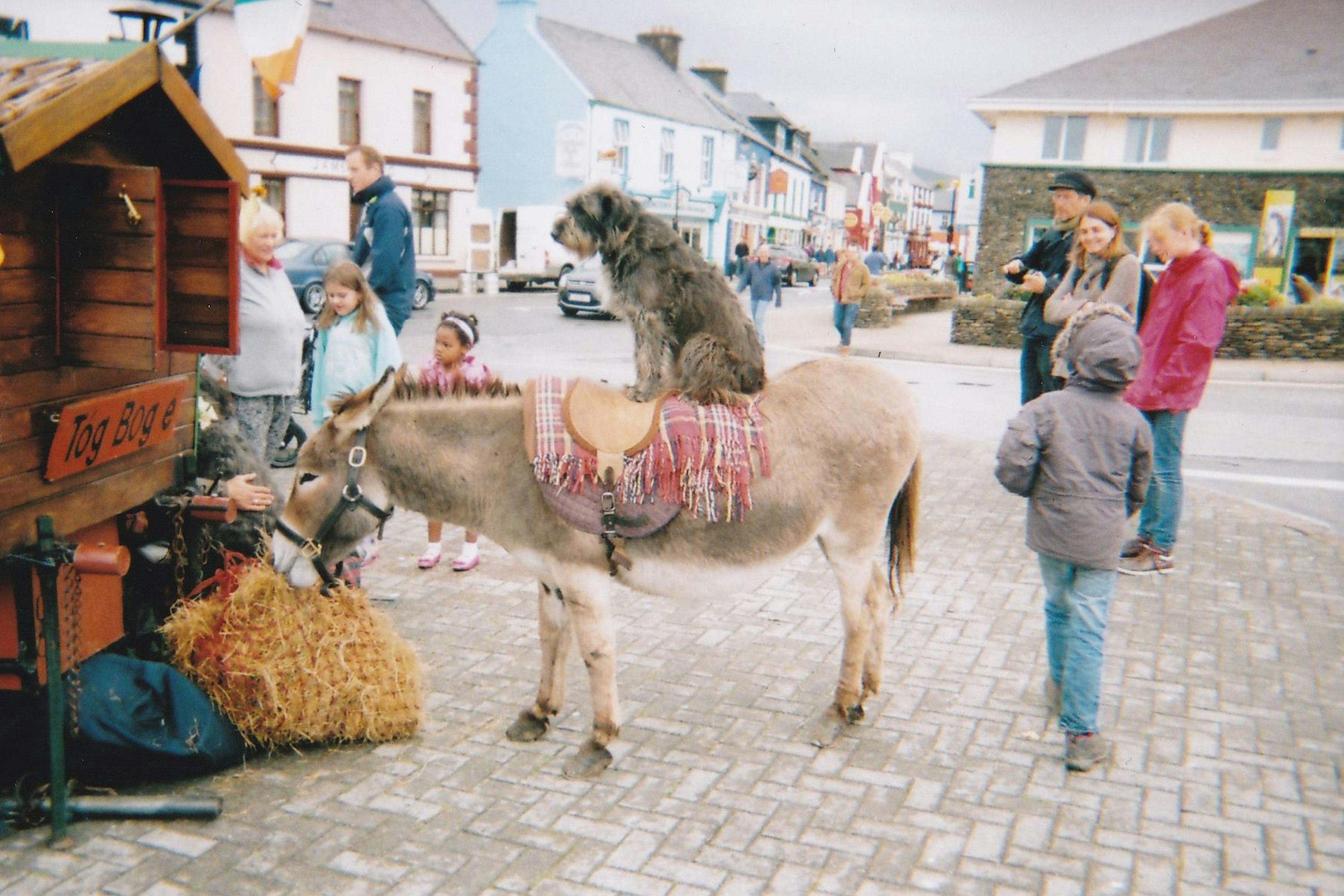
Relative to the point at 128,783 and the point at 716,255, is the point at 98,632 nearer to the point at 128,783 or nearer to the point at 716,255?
the point at 128,783

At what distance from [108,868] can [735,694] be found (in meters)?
2.59

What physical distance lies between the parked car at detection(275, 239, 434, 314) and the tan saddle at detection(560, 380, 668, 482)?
58.4 ft

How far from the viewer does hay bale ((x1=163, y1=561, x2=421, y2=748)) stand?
3939mm

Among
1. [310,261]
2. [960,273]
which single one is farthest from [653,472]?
[960,273]

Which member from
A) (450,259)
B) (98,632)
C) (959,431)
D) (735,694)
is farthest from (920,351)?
(450,259)

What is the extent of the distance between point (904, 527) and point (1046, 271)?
3477 millimetres

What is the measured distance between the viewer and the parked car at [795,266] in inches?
1758

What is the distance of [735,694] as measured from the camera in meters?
4.77

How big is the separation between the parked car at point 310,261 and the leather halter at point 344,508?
58.1 feet

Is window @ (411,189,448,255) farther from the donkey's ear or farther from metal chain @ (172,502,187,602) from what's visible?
the donkey's ear

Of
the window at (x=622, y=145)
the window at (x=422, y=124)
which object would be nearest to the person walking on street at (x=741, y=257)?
the window at (x=622, y=145)

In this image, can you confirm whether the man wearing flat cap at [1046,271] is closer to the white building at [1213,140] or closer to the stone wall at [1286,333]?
the stone wall at [1286,333]

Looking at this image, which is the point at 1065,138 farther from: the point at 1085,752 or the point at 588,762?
the point at 588,762

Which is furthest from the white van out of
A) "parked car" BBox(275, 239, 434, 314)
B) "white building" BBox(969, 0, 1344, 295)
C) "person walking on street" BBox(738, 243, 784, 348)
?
"white building" BBox(969, 0, 1344, 295)
